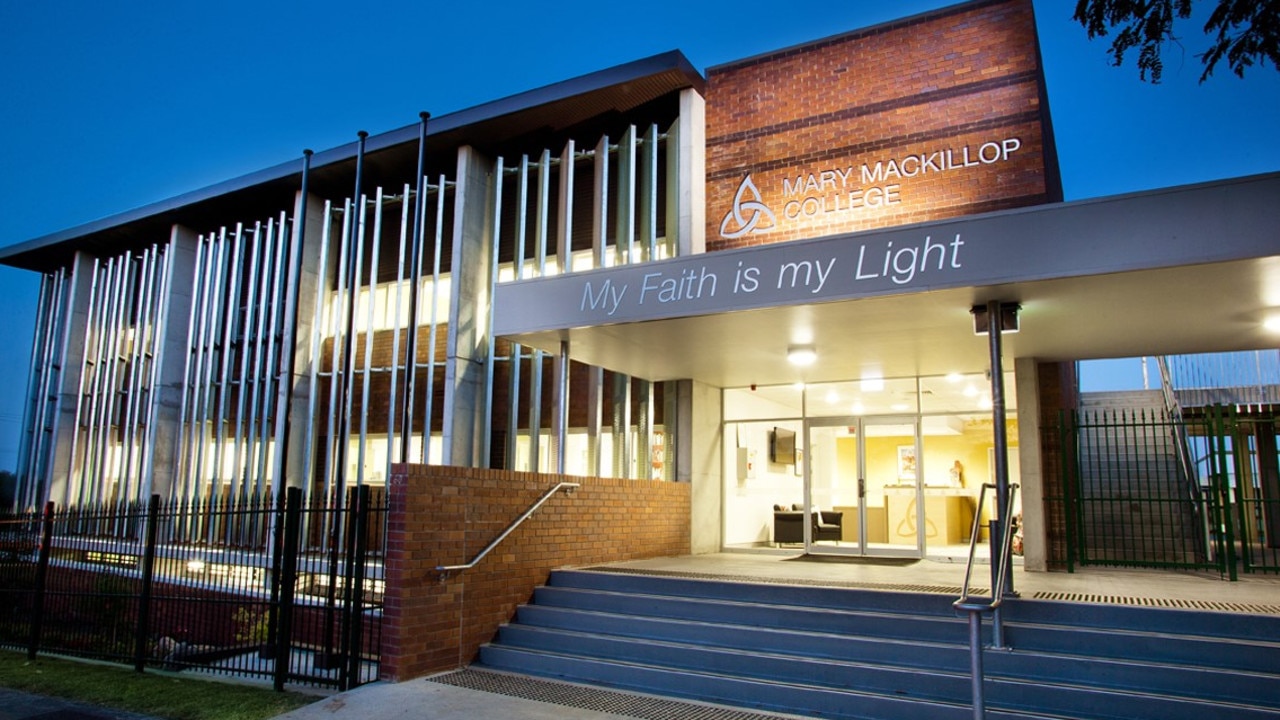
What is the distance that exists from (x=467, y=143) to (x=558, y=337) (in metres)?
7.18

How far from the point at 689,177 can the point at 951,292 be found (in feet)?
21.9

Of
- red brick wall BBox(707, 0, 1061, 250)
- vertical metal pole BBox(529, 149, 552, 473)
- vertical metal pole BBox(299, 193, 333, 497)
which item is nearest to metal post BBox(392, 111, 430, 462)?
vertical metal pole BBox(529, 149, 552, 473)

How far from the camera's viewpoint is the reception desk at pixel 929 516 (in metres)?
12.9

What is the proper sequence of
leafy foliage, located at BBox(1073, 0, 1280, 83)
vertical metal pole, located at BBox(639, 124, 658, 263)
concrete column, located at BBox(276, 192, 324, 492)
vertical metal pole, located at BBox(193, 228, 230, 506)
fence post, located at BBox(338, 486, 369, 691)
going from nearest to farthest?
leafy foliage, located at BBox(1073, 0, 1280, 83) < fence post, located at BBox(338, 486, 369, 691) < vertical metal pole, located at BBox(639, 124, 658, 263) < concrete column, located at BBox(276, 192, 324, 492) < vertical metal pole, located at BBox(193, 228, 230, 506)

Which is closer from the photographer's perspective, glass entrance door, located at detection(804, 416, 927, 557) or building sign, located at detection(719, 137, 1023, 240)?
building sign, located at detection(719, 137, 1023, 240)

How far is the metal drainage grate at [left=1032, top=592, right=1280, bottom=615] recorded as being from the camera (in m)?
7.10

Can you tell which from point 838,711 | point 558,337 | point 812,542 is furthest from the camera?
point 812,542

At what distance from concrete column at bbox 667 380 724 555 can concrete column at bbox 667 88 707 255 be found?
2.30 m

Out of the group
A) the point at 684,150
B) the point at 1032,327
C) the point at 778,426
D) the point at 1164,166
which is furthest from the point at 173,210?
the point at 1164,166

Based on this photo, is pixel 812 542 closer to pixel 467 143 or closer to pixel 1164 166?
pixel 467 143

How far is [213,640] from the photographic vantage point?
12.0m

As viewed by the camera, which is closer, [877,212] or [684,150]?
[877,212]

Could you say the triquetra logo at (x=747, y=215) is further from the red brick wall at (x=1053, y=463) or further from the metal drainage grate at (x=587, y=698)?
the metal drainage grate at (x=587, y=698)

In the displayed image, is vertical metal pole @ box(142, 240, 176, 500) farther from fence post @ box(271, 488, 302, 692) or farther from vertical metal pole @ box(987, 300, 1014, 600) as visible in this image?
vertical metal pole @ box(987, 300, 1014, 600)
